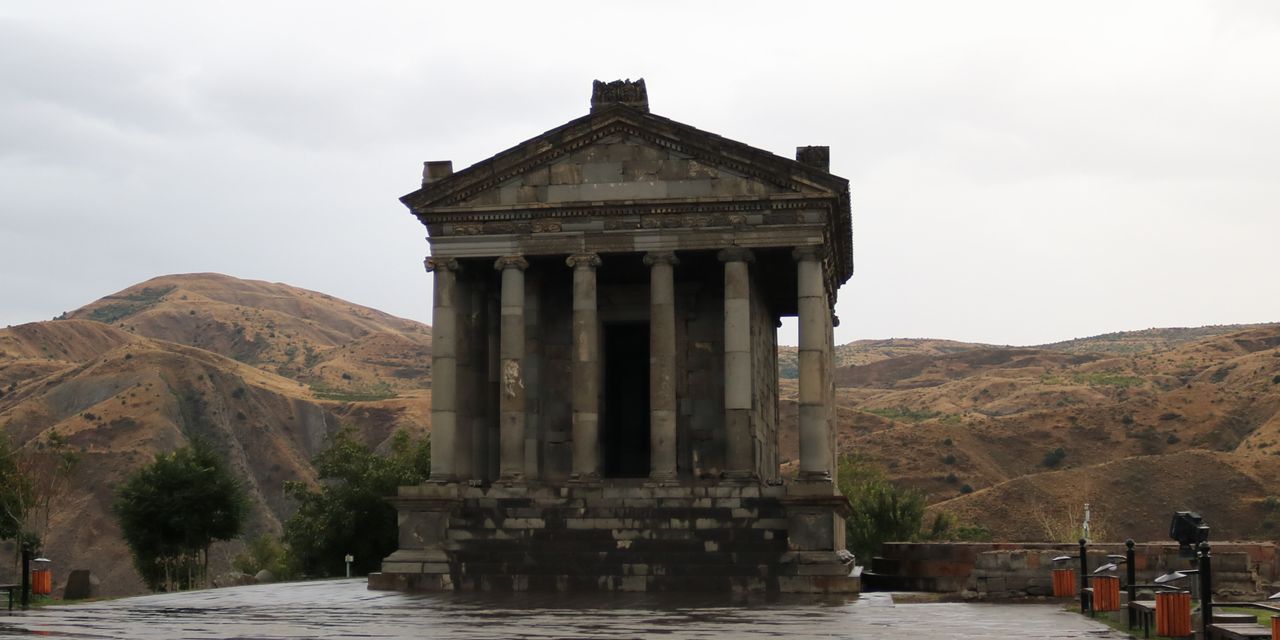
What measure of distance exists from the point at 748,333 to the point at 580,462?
4990 mm

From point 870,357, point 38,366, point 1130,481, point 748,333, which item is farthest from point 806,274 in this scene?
point 870,357

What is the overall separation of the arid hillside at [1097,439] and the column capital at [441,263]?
138 ft

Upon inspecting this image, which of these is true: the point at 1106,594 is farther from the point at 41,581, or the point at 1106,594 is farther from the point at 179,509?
the point at 179,509

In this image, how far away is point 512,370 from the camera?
33375 mm

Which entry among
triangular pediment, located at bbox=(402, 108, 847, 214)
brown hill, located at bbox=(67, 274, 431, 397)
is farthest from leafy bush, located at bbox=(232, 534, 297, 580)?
brown hill, located at bbox=(67, 274, 431, 397)

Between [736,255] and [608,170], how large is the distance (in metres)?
3.86

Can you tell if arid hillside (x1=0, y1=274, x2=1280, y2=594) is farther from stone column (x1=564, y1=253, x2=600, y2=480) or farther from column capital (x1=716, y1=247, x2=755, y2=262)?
stone column (x1=564, y1=253, x2=600, y2=480)

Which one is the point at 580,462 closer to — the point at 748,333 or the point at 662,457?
the point at 662,457

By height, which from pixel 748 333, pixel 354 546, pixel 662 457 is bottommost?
pixel 354 546

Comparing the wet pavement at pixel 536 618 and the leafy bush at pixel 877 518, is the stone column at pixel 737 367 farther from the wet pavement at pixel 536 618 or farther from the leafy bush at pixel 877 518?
the leafy bush at pixel 877 518

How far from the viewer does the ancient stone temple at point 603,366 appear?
3042 cm

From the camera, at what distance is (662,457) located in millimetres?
32188

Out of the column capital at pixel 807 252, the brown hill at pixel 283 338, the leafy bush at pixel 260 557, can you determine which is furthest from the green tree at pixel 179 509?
the brown hill at pixel 283 338

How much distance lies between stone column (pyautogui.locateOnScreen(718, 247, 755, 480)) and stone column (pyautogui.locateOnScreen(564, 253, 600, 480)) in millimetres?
3153
